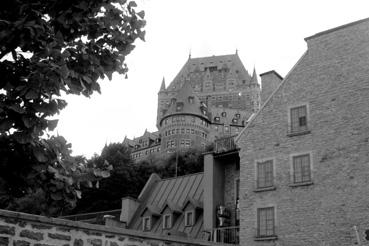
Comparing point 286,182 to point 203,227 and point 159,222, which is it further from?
point 159,222

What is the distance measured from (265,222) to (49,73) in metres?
18.8

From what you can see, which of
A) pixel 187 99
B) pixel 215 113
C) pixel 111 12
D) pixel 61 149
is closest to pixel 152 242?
pixel 61 149

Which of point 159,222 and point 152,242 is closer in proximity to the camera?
point 152,242

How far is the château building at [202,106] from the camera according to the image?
110m

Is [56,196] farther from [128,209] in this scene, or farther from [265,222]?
[128,209]

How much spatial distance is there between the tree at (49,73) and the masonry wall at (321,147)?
15741 millimetres

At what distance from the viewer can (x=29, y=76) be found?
5.49 m

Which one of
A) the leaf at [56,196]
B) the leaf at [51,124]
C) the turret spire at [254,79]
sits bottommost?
the leaf at [56,196]

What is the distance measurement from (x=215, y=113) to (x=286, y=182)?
348ft

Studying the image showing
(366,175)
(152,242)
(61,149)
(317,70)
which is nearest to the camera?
(61,149)

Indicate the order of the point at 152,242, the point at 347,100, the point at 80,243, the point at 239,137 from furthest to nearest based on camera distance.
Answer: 1. the point at 239,137
2. the point at 347,100
3. the point at 152,242
4. the point at 80,243

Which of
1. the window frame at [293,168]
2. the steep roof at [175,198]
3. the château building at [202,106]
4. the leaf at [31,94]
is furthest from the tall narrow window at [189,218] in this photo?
the château building at [202,106]

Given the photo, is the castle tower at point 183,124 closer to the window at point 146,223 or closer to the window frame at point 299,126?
the window at point 146,223

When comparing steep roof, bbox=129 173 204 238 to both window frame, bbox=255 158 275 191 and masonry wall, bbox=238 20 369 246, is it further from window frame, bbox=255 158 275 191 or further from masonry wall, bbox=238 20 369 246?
masonry wall, bbox=238 20 369 246
